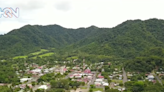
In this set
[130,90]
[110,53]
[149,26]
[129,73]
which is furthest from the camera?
[149,26]

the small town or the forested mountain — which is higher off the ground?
the forested mountain

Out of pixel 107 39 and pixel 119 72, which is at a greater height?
pixel 107 39

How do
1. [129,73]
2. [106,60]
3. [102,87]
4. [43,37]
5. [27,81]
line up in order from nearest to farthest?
[102,87] → [27,81] → [129,73] → [106,60] → [43,37]

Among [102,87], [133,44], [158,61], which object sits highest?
[133,44]

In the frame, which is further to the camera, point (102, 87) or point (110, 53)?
point (110, 53)

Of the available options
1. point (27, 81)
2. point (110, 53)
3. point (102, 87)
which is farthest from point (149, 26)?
point (27, 81)

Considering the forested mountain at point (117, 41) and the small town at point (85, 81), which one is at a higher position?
the forested mountain at point (117, 41)

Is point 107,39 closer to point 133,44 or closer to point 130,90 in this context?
point 133,44

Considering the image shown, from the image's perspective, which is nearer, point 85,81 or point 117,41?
point 85,81

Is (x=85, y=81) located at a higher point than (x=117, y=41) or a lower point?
lower

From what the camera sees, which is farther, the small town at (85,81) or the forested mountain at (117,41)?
the forested mountain at (117,41)

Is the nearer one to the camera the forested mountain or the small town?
the small town
